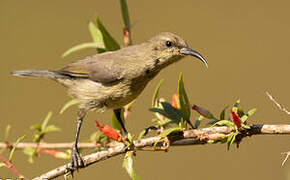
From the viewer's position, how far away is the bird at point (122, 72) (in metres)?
3.49

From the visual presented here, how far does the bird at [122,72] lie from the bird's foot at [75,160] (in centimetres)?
31

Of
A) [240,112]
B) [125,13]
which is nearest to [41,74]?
[125,13]

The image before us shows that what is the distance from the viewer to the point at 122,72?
3.58 meters

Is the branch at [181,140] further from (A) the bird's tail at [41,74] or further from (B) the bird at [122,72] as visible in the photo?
(A) the bird's tail at [41,74]

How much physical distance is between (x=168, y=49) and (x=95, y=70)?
758mm

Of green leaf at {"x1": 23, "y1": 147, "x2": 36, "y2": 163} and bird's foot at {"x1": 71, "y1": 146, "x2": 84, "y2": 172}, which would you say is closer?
bird's foot at {"x1": 71, "y1": 146, "x2": 84, "y2": 172}

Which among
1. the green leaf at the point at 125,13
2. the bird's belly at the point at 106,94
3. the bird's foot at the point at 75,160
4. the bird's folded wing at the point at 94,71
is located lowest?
the bird's foot at the point at 75,160

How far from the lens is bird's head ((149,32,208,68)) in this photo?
3580 mm

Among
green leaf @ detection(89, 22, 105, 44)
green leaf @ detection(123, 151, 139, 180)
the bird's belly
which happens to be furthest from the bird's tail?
green leaf @ detection(123, 151, 139, 180)

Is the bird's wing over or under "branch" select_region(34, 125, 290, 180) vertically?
over

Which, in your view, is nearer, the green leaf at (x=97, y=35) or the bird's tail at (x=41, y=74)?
the green leaf at (x=97, y=35)

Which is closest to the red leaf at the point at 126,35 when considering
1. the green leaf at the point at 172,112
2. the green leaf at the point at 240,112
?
the green leaf at the point at 172,112

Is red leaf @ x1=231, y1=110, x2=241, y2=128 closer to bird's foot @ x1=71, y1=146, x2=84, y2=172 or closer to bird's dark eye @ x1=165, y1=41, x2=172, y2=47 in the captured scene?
bird's foot @ x1=71, y1=146, x2=84, y2=172

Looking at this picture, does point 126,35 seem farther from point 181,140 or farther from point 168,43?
point 181,140
